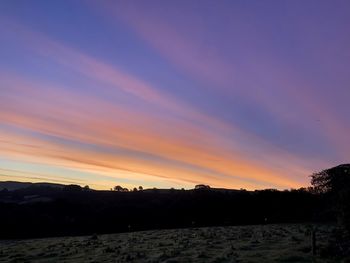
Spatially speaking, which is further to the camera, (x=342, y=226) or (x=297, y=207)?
(x=297, y=207)

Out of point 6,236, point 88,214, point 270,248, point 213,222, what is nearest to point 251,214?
point 213,222

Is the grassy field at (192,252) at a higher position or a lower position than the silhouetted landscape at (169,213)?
lower

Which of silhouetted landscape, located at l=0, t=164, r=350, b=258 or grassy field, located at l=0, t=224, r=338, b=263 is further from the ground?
silhouetted landscape, located at l=0, t=164, r=350, b=258

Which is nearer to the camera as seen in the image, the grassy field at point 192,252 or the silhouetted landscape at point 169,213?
the grassy field at point 192,252

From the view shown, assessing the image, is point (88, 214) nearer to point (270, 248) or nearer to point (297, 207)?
point (297, 207)

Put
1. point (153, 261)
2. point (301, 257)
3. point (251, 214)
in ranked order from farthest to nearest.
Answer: point (251, 214)
point (153, 261)
point (301, 257)

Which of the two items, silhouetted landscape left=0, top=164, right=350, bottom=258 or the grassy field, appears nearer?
the grassy field

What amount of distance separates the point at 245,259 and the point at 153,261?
21.6 ft

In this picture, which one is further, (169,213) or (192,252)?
(169,213)

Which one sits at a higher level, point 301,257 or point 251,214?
point 251,214

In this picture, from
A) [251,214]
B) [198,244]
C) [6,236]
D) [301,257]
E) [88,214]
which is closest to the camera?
[301,257]

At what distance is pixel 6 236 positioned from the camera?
77.8 metres

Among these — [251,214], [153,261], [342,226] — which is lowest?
[153,261]

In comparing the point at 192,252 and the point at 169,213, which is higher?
the point at 169,213
